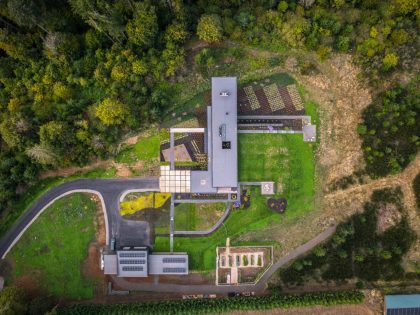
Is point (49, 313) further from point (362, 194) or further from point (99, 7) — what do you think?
point (362, 194)

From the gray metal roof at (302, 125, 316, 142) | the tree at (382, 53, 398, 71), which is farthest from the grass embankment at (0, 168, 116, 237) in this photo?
the tree at (382, 53, 398, 71)

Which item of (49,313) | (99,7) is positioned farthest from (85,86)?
(49,313)

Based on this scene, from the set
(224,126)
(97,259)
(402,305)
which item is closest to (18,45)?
(224,126)

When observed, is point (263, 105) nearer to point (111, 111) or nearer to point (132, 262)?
point (111, 111)

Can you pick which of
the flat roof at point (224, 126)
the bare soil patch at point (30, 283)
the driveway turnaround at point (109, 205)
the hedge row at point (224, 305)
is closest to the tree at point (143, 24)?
the flat roof at point (224, 126)

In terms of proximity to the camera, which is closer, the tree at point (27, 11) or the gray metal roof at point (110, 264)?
the tree at point (27, 11)

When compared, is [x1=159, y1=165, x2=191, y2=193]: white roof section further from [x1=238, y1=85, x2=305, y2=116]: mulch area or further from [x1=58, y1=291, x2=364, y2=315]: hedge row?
[x1=58, y1=291, x2=364, y2=315]: hedge row

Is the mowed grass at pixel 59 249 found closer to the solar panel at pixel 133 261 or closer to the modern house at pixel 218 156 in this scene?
the solar panel at pixel 133 261
